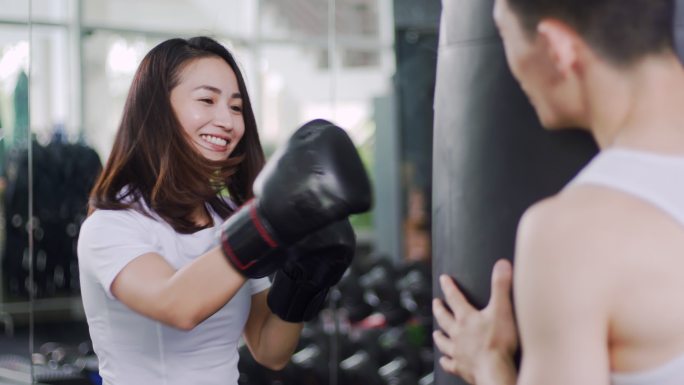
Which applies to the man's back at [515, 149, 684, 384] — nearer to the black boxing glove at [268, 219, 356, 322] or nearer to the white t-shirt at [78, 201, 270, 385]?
the black boxing glove at [268, 219, 356, 322]

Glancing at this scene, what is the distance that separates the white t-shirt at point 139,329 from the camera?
5.03 feet

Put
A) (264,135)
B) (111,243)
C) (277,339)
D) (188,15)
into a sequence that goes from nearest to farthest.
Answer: (111,243)
(277,339)
(264,135)
(188,15)

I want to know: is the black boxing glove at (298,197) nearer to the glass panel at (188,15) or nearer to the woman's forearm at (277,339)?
the woman's forearm at (277,339)

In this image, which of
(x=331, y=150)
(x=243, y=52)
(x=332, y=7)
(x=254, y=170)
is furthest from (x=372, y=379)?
(x=243, y=52)

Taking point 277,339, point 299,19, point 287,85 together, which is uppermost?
point 299,19

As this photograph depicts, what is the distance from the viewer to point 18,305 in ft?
19.3

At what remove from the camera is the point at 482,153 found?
3.75ft

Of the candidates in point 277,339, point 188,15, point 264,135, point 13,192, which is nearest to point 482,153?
point 277,339

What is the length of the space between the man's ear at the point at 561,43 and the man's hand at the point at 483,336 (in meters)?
0.25

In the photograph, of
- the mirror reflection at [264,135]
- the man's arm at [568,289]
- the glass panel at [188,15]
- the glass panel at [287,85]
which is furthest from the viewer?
the glass panel at [188,15]

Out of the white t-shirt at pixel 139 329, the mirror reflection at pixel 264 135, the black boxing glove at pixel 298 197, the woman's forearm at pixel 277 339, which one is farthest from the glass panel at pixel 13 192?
the black boxing glove at pixel 298 197

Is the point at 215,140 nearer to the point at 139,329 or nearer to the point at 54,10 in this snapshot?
the point at 139,329

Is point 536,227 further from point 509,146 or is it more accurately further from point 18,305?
point 18,305

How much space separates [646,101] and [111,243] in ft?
2.81
